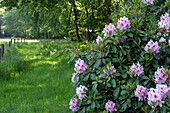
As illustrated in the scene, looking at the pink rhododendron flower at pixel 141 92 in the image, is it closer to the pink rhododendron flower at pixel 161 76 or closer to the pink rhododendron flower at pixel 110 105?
the pink rhododendron flower at pixel 161 76

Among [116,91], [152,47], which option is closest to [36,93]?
[116,91]

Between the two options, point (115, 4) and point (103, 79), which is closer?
point (103, 79)

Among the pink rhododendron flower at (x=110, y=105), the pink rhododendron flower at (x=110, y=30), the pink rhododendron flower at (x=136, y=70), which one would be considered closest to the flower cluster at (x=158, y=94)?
the pink rhododendron flower at (x=136, y=70)

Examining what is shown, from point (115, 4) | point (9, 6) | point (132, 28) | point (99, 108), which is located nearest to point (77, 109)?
point (99, 108)

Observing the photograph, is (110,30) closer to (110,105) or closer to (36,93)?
(110,105)

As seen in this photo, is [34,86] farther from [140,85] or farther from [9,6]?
[9,6]

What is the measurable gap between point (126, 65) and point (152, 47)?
1.64ft

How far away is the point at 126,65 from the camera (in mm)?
3238

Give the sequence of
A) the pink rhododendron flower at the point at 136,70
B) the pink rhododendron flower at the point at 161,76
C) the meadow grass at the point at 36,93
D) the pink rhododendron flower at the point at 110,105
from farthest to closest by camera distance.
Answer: the meadow grass at the point at 36,93 → the pink rhododendron flower at the point at 110,105 → the pink rhododendron flower at the point at 136,70 → the pink rhododendron flower at the point at 161,76

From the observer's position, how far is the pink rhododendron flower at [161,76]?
9.27 feet

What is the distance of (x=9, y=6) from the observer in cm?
1040

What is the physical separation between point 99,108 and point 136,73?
87 centimetres

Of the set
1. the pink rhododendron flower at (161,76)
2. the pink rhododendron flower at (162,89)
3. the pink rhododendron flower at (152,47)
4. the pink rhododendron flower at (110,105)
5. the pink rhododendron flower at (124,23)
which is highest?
the pink rhododendron flower at (124,23)

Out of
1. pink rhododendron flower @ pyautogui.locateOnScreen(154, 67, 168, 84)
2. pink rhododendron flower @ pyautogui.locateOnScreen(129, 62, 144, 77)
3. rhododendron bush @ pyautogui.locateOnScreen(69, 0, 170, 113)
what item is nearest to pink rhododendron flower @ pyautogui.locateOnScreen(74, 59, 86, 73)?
rhododendron bush @ pyautogui.locateOnScreen(69, 0, 170, 113)
